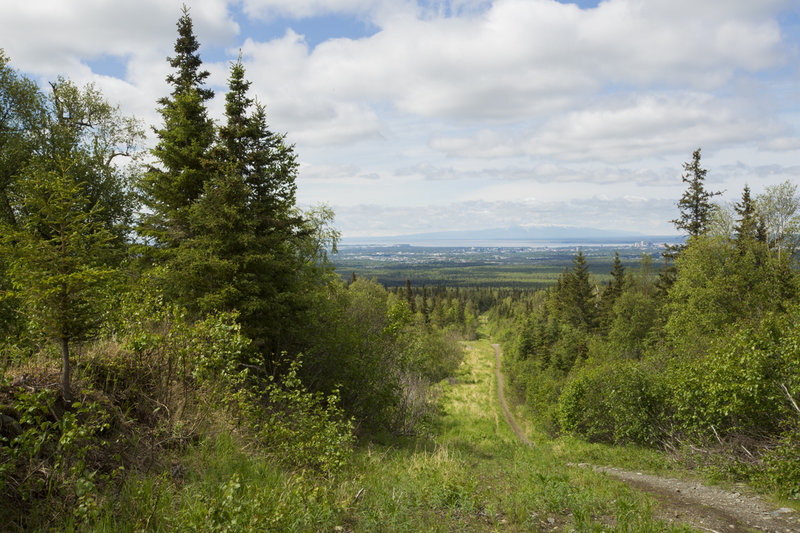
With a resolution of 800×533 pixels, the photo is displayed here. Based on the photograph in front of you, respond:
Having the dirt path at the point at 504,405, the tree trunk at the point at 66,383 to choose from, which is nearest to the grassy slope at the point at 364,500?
the tree trunk at the point at 66,383

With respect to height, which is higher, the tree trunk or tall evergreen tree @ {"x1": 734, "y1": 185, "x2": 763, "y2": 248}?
tall evergreen tree @ {"x1": 734, "y1": 185, "x2": 763, "y2": 248}

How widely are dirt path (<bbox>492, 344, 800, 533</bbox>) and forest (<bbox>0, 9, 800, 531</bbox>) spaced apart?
80 cm

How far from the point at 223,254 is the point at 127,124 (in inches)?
673

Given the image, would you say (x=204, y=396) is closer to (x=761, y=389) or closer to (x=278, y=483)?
(x=278, y=483)

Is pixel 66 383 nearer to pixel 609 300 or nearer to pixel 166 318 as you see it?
pixel 166 318

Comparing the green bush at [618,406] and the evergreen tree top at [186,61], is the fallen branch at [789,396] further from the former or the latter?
the evergreen tree top at [186,61]

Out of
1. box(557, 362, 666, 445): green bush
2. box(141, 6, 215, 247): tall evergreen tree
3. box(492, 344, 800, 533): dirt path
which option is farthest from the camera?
box(557, 362, 666, 445): green bush

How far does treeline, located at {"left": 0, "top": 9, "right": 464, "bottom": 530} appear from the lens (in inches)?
181

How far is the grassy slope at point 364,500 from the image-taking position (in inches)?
173

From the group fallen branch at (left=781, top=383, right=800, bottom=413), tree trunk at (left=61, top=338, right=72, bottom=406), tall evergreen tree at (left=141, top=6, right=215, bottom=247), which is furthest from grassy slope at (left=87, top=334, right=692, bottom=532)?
tall evergreen tree at (left=141, top=6, right=215, bottom=247)

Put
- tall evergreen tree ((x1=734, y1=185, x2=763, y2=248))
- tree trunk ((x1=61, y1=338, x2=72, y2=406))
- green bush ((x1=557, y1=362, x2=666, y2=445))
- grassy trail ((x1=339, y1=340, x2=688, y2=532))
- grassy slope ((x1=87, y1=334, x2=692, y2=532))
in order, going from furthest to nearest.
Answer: tall evergreen tree ((x1=734, y1=185, x2=763, y2=248)) < green bush ((x1=557, y1=362, x2=666, y2=445)) < grassy trail ((x1=339, y1=340, x2=688, y2=532)) < tree trunk ((x1=61, y1=338, x2=72, y2=406)) < grassy slope ((x1=87, y1=334, x2=692, y2=532))

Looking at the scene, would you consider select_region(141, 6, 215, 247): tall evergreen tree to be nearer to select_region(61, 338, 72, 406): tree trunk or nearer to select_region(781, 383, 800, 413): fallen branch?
select_region(61, 338, 72, 406): tree trunk

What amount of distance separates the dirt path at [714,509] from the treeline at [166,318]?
19.3ft

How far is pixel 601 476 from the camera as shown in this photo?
998 centimetres
